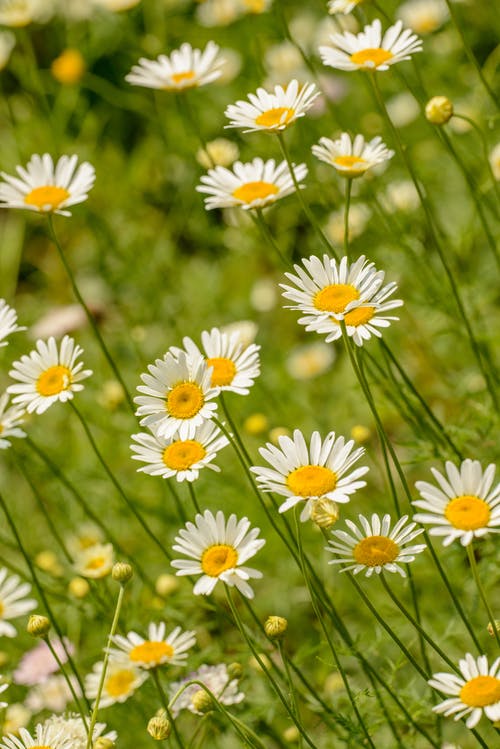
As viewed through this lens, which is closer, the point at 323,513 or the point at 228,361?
the point at 323,513

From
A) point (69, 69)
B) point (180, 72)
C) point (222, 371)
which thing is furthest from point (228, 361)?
point (69, 69)

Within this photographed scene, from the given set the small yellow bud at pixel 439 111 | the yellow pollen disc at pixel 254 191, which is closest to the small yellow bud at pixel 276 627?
the yellow pollen disc at pixel 254 191

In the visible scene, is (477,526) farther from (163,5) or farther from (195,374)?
(163,5)

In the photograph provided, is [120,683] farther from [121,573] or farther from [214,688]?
[121,573]

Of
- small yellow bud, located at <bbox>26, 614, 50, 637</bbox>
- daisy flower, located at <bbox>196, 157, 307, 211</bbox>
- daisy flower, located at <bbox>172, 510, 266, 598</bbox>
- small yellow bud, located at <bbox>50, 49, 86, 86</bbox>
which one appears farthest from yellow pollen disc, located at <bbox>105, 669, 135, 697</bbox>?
small yellow bud, located at <bbox>50, 49, 86, 86</bbox>

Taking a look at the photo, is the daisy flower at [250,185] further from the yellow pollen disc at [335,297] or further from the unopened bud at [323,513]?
the unopened bud at [323,513]

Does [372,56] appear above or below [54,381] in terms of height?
above

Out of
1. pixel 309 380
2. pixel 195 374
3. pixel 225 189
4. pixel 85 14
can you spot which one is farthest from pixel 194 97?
pixel 195 374
